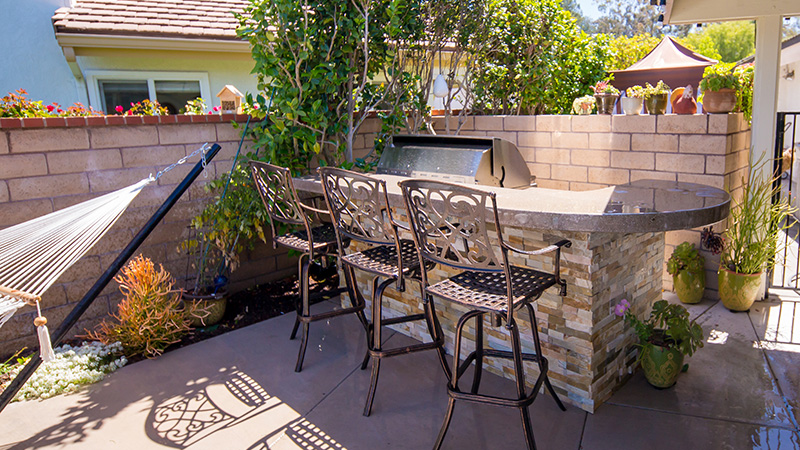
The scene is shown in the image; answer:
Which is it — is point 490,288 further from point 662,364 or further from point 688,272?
point 688,272

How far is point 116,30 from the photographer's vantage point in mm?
6059

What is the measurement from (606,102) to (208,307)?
3.37 meters

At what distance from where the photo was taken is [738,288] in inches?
147

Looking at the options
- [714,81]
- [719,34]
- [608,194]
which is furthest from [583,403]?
[719,34]

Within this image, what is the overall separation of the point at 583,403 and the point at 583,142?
248cm

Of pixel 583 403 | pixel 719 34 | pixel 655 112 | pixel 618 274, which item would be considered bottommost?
pixel 583 403

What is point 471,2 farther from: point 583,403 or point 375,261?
point 583,403

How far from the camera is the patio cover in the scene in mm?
9625

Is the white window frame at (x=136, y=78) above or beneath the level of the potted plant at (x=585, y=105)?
above

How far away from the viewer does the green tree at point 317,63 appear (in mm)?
3934

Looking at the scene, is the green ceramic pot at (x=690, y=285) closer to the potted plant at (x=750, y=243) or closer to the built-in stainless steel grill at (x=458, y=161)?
the potted plant at (x=750, y=243)

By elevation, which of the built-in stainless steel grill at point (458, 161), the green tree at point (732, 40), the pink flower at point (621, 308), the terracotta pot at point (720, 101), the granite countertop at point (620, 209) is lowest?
the pink flower at point (621, 308)

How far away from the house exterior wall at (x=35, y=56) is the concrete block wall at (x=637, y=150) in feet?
17.3

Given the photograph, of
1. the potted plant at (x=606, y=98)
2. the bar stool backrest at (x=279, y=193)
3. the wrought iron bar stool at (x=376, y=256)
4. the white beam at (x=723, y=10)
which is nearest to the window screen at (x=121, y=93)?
the bar stool backrest at (x=279, y=193)
